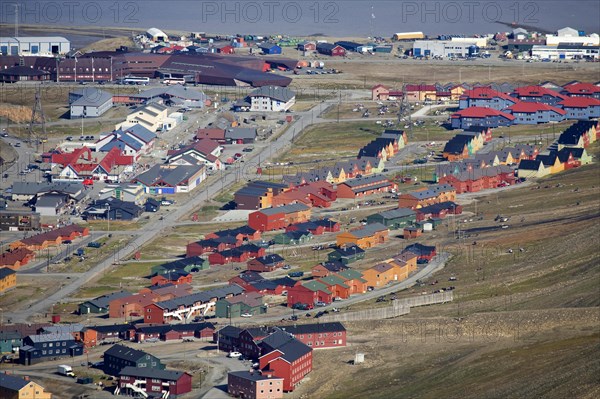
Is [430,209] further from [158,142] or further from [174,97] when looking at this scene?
[174,97]

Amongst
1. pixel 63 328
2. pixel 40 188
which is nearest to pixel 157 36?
pixel 40 188

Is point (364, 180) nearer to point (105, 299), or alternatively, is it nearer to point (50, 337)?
point (105, 299)

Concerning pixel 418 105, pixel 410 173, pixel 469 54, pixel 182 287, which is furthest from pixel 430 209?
pixel 469 54

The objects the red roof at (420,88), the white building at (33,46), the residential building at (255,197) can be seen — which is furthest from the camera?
the white building at (33,46)

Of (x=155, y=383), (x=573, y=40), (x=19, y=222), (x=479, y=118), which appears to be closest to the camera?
(x=155, y=383)

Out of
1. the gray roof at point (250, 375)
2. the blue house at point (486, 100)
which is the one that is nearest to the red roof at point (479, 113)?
the blue house at point (486, 100)

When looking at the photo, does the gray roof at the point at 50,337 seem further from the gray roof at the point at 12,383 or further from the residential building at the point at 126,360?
the gray roof at the point at 12,383

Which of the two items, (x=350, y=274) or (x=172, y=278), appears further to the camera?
(x=172, y=278)
